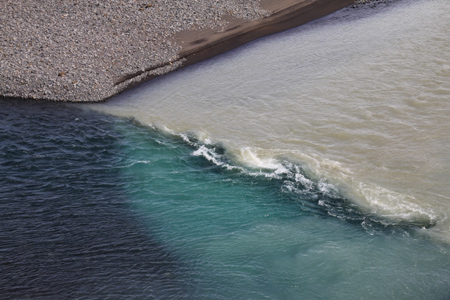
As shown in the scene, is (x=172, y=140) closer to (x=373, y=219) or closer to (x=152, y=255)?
(x=152, y=255)

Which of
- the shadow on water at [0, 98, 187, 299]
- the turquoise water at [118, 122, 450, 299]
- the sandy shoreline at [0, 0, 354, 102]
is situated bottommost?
the turquoise water at [118, 122, 450, 299]

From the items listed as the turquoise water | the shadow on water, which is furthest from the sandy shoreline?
the turquoise water

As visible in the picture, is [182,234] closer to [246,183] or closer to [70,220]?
[246,183]

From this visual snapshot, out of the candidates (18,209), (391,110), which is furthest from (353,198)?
(18,209)

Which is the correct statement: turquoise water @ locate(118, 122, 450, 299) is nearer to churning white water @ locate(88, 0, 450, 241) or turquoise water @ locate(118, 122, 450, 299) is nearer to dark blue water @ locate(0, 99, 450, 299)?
dark blue water @ locate(0, 99, 450, 299)

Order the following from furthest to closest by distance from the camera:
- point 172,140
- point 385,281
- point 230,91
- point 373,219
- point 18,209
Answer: point 230,91, point 172,140, point 18,209, point 373,219, point 385,281

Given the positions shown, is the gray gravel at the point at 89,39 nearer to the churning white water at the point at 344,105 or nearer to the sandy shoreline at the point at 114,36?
the sandy shoreline at the point at 114,36

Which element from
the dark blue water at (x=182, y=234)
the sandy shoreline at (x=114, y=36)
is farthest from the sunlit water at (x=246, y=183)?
A: the sandy shoreline at (x=114, y=36)

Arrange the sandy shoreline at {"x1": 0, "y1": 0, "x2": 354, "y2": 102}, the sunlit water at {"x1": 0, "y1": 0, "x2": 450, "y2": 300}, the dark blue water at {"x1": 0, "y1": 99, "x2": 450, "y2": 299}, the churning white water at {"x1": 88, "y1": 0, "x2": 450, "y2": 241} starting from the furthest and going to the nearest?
the sandy shoreline at {"x1": 0, "y1": 0, "x2": 354, "y2": 102}, the churning white water at {"x1": 88, "y1": 0, "x2": 450, "y2": 241}, the sunlit water at {"x1": 0, "y1": 0, "x2": 450, "y2": 300}, the dark blue water at {"x1": 0, "y1": 99, "x2": 450, "y2": 299}
